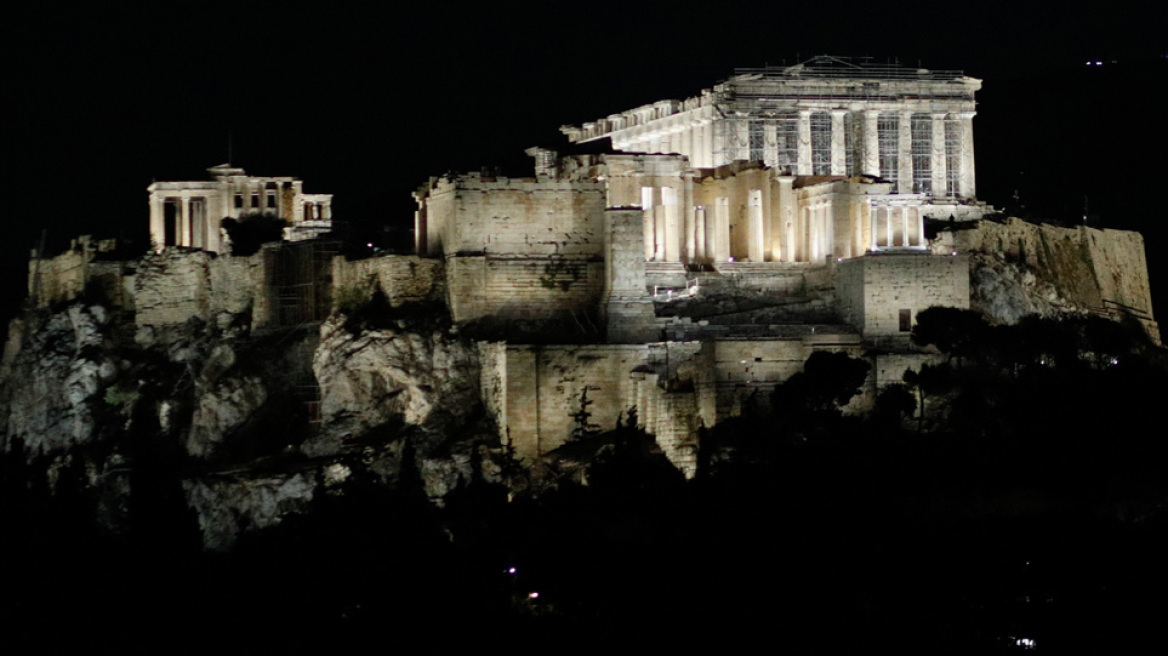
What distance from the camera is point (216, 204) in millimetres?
84438

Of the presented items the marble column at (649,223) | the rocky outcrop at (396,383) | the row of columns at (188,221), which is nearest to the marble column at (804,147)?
the marble column at (649,223)

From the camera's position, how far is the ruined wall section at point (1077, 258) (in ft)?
263

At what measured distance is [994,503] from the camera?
6038 cm

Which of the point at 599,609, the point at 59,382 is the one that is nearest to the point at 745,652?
the point at 599,609

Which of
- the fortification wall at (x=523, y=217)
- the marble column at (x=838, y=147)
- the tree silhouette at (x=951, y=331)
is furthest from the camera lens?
the marble column at (x=838, y=147)

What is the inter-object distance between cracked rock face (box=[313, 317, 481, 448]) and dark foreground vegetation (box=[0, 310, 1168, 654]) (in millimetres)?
4356

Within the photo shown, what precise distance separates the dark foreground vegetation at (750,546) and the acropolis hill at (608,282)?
5.79 ft

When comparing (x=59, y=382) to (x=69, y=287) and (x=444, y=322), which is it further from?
(x=444, y=322)

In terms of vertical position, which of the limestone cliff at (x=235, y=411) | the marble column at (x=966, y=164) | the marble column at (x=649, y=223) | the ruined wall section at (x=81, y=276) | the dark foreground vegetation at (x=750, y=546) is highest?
the marble column at (x=966, y=164)

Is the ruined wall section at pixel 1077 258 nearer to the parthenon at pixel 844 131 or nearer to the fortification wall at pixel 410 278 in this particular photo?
the parthenon at pixel 844 131

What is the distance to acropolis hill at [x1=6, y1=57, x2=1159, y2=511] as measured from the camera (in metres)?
65.4

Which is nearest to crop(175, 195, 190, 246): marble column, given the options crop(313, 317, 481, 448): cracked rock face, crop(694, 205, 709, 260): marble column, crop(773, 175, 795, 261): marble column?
crop(313, 317, 481, 448): cracked rock face

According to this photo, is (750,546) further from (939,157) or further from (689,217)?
(939,157)

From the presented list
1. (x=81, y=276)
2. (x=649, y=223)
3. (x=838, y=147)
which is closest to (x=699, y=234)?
(x=649, y=223)
